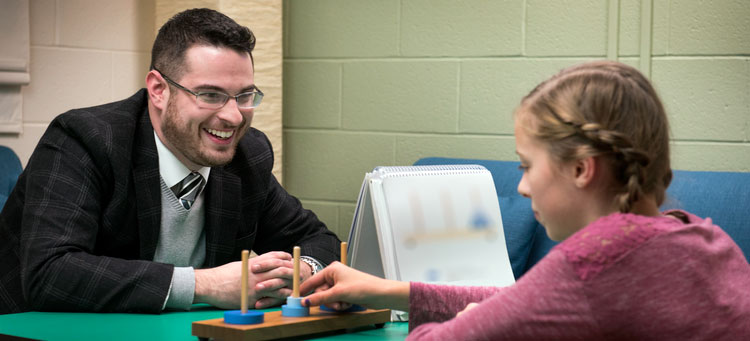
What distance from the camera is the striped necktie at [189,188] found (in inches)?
74.4

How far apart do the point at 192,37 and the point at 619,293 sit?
127cm

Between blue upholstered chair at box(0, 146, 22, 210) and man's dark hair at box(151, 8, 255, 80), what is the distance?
1236mm

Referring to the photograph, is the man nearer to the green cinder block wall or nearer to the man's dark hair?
the man's dark hair

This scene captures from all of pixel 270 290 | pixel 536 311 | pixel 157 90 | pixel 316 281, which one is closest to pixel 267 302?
pixel 270 290

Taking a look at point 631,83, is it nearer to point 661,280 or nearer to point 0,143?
point 661,280

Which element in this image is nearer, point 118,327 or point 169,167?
point 118,327

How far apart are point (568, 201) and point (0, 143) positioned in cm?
273

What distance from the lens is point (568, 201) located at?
1.07 metres

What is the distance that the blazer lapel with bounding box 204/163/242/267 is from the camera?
1896 millimetres

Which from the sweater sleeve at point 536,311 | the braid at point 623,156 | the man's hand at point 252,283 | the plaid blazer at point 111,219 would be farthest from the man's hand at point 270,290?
the braid at point 623,156

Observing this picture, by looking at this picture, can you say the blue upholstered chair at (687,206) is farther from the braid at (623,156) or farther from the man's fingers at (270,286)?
the braid at (623,156)

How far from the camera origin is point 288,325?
127cm

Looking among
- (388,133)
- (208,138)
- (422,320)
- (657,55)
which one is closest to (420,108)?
(388,133)

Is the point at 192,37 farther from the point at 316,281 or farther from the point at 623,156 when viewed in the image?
the point at 623,156
